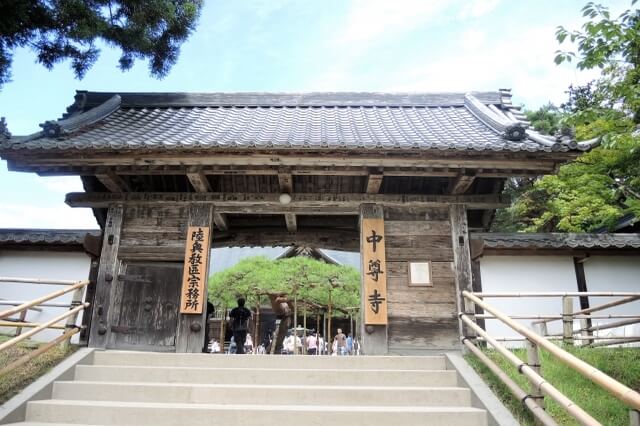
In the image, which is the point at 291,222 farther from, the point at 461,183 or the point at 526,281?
the point at 526,281

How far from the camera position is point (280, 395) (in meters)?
5.38

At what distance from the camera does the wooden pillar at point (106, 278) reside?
7.39 meters

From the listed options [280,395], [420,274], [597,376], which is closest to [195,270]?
[280,395]

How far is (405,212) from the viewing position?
809cm

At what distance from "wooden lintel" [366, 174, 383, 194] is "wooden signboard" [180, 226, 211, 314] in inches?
114

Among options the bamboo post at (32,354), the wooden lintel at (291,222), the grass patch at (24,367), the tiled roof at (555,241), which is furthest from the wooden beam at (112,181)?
the tiled roof at (555,241)

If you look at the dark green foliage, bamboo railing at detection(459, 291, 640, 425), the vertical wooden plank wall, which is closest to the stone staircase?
bamboo railing at detection(459, 291, 640, 425)

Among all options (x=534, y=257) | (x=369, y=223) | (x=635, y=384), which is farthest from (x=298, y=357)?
(x=534, y=257)

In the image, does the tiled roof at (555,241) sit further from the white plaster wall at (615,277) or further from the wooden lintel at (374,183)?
the wooden lintel at (374,183)

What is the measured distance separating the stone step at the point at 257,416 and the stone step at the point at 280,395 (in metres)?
0.34

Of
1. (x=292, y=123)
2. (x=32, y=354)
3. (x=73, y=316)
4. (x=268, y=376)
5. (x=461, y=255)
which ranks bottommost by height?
(x=268, y=376)

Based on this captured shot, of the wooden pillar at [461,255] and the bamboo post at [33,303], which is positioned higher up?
the wooden pillar at [461,255]

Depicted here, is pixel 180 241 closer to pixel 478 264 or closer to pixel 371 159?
pixel 371 159

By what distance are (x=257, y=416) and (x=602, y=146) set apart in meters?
8.01
